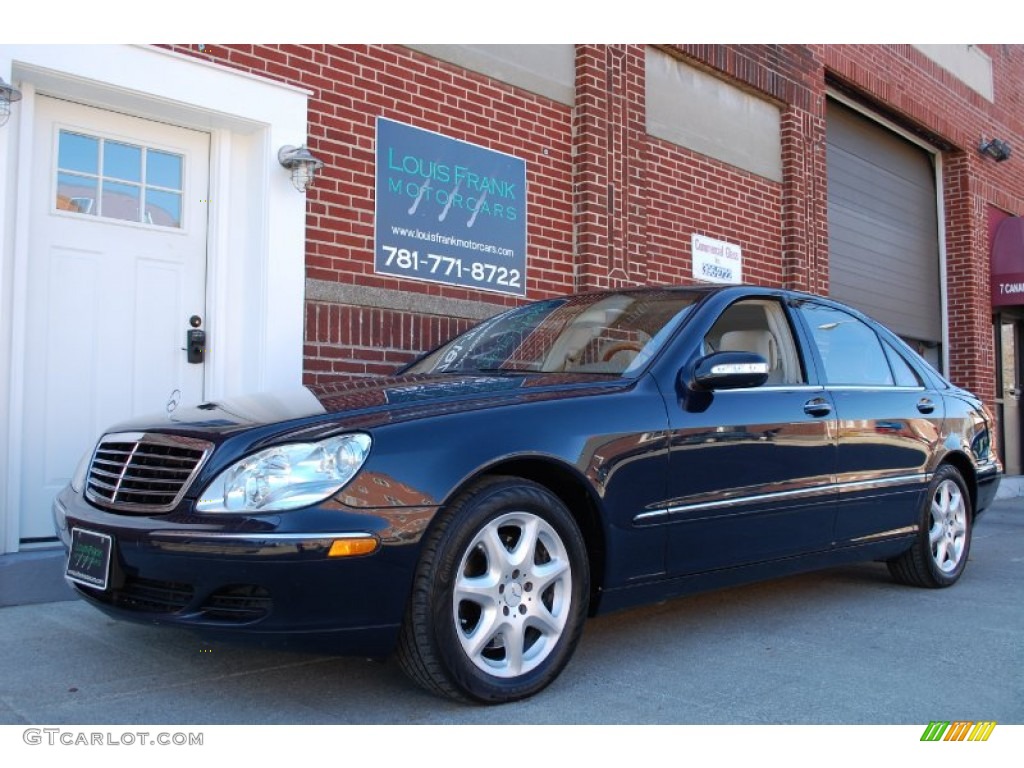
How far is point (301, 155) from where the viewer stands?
18.7 ft

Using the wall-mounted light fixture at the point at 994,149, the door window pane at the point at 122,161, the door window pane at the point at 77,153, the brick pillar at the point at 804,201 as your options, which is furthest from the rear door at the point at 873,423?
the wall-mounted light fixture at the point at 994,149

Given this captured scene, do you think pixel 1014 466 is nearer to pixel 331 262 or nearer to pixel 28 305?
pixel 331 262

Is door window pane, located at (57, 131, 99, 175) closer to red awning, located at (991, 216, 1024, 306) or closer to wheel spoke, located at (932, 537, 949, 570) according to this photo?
wheel spoke, located at (932, 537, 949, 570)

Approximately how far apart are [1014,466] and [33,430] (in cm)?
1300

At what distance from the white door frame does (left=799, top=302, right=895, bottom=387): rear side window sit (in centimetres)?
294

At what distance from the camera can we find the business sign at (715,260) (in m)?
8.79

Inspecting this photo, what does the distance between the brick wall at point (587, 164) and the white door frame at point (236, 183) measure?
0.14m

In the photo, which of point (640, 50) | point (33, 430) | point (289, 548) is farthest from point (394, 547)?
point (640, 50)

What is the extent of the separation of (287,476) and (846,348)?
307cm

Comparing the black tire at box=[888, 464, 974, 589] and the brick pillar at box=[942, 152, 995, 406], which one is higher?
the brick pillar at box=[942, 152, 995, 406]

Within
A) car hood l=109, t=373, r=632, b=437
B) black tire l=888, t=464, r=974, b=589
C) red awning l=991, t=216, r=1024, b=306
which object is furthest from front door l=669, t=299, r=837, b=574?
red awning l=991, t=216, r=1024, b=306

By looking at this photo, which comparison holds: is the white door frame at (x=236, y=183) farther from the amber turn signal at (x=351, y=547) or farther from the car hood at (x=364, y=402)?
the amber turn signal at (x=351, y=547)

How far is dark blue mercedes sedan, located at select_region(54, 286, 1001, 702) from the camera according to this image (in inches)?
110
